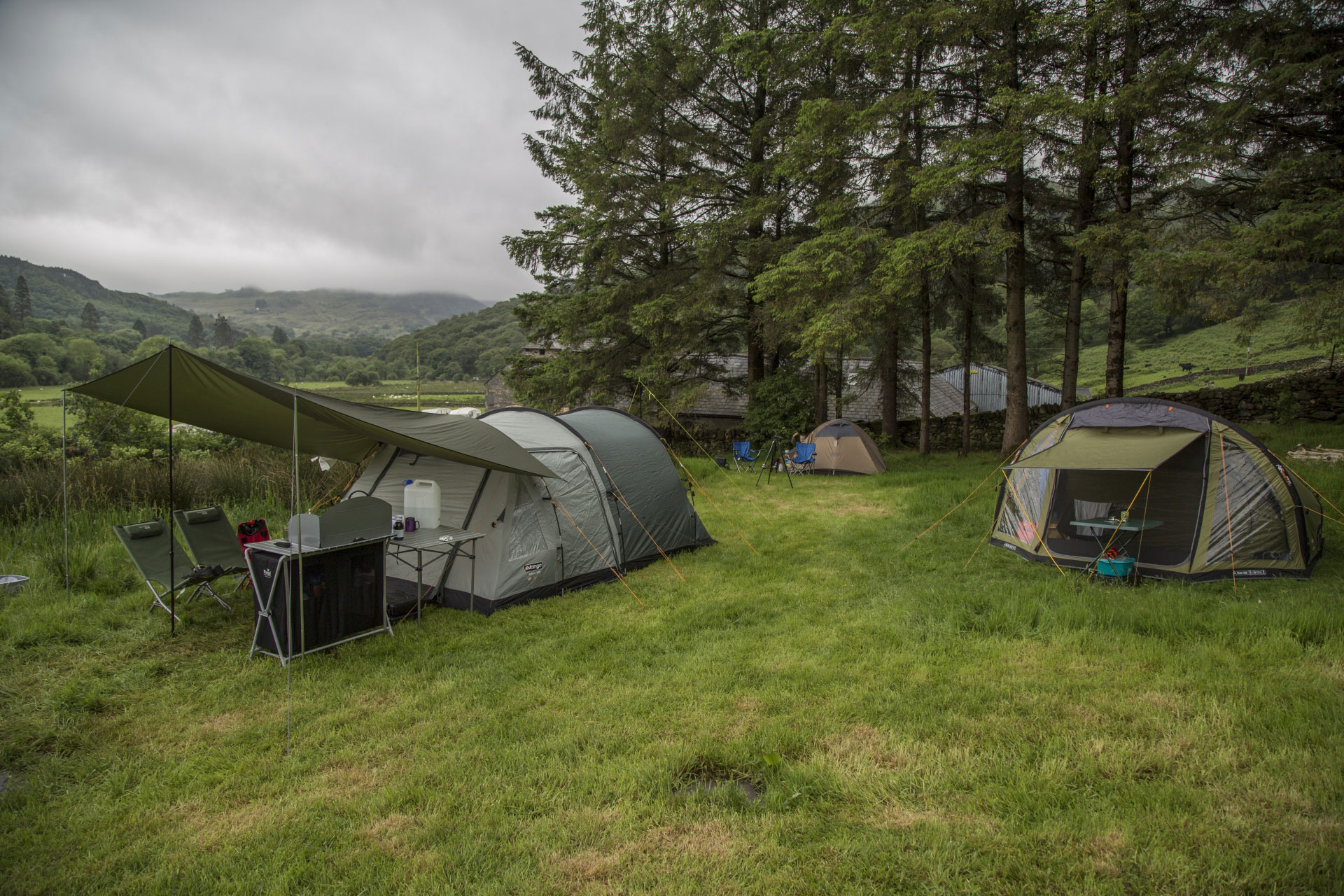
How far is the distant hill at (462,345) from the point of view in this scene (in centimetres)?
6128

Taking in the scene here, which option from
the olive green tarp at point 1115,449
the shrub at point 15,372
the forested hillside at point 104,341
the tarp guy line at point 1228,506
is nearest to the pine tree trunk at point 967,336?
the olive green tarp at point 1115,449

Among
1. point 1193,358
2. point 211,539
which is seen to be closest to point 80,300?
point 211,539

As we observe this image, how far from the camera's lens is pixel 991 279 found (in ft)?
47.6

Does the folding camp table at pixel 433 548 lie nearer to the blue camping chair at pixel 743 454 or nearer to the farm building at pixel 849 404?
the blue camping chair at pixel 743 454

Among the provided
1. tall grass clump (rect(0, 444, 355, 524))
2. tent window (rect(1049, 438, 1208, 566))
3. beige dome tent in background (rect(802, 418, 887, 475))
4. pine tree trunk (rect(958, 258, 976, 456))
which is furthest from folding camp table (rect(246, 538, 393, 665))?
pine tree trunk (rect(958, 258, 976, 456))

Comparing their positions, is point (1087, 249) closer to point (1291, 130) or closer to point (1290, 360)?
point (1291, 130)

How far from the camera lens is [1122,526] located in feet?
19.2

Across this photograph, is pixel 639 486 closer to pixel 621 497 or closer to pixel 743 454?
pixel 621 497

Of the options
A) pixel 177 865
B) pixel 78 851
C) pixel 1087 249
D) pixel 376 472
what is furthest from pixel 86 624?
pixel 1087 249

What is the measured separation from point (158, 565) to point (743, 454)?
11.0m

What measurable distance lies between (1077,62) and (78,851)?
1498 cm

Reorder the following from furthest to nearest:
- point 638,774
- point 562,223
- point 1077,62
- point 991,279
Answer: point 562,223 → point 991,279 → point 1077,62 → point 638,774

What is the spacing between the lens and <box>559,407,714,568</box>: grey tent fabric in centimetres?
669

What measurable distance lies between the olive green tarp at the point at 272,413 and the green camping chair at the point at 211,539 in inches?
30.7
